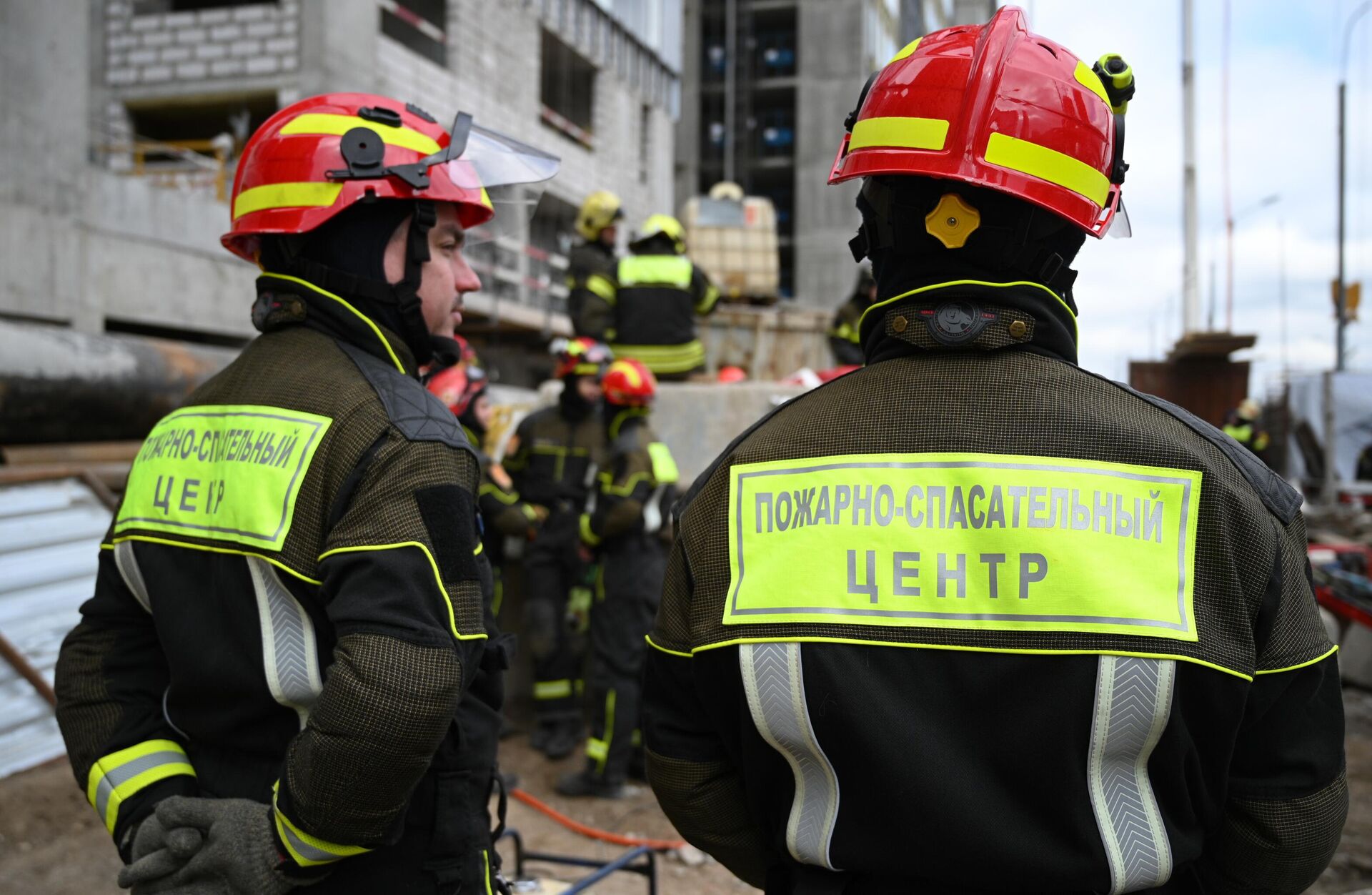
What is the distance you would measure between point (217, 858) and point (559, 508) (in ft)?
15.2

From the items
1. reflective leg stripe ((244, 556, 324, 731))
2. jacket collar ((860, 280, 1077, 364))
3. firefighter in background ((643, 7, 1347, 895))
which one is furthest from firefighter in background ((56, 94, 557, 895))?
jacket collar ((860, 280, 1077, 364))

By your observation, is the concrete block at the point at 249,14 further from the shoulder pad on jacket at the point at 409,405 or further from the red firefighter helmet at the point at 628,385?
the shoulder pad on jacket at the point at 409,405

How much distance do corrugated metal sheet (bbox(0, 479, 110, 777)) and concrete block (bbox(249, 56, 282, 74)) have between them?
42.4 ft

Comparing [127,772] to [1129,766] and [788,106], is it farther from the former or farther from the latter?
[788,106]

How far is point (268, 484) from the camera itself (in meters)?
1.78

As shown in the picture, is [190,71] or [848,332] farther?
[190,71]

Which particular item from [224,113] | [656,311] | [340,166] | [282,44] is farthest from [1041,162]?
[224,113]

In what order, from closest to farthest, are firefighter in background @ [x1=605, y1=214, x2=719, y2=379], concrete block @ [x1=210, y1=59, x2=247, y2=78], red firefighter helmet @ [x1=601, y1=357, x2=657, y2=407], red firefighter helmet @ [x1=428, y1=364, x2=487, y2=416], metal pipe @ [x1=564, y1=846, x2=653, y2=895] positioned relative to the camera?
1. metal pipe @ [x1=564, y1=846, x2=653, y2=895]
2. red firefighter helmet @ [x1=428, y1=364, x2=487, y2=416]
3. red firefighter helmet @ [x1=601, y1=357, x2=657, y2=407]
4. firefighter in background @ [x1=605, y1=214, x2=719, y2=379]
5. concrete block @ [x1=210, y1=59, x2=247, y2=78]

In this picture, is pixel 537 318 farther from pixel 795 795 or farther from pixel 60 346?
pixel 795 795

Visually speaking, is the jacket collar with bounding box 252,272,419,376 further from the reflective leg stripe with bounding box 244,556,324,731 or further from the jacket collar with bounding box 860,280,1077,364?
the jacket collar with bounding box 860,280,1077,364

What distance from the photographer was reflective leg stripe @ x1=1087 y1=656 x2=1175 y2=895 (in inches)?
50.1

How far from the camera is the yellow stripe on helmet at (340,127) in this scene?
2.11m

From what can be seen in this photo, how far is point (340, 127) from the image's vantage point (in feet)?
6.95

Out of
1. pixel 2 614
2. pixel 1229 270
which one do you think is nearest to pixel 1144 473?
pixel 2 614
